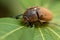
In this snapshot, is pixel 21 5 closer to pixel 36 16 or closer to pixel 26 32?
pixel 36 16

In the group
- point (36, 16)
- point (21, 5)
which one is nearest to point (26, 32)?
point (36, 16)

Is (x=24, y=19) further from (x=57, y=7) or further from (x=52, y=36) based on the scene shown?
(x=57, y=7)

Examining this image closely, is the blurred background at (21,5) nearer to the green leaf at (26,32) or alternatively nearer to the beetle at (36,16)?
the beetle at (36,16)

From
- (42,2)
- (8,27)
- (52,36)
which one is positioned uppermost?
(42,2)

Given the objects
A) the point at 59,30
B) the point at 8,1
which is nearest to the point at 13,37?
the point at 59,30

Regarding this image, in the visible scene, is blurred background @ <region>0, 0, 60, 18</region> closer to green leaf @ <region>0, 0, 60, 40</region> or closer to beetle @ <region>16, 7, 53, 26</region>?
beetle @ <region>16, 7, 53, 26</region>

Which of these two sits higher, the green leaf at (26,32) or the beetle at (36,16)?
the beetle at (36,16)

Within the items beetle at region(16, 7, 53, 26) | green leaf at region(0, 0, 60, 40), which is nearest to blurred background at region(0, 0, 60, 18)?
beetle at region(16, 7, 53, 26)

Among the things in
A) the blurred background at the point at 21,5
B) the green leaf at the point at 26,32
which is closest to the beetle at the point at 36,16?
the green leaf at the point at 26,32
